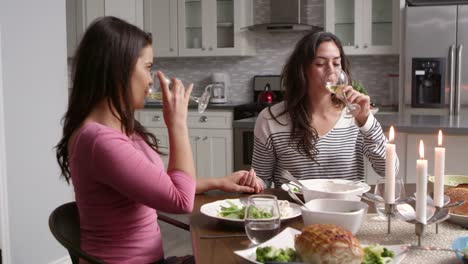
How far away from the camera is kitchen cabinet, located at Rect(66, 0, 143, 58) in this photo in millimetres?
5012

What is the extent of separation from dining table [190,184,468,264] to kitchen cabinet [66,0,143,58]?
3.76 metres

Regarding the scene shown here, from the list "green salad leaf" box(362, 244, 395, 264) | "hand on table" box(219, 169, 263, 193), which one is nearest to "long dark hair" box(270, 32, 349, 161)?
"hand on table" box(219, 169, 263, 193)

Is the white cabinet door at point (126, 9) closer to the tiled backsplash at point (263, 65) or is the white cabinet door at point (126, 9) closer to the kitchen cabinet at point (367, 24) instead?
the tiled backsplash at point (263, 65)

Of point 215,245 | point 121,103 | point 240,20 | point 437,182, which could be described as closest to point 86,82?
point 121,103

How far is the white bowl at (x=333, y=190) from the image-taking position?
61.6 inches

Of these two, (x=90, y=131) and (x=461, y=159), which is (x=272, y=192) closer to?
(x=90, y=131)

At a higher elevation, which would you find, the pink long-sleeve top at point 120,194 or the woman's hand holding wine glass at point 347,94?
the woman's hand holding wine glass at point 347,94

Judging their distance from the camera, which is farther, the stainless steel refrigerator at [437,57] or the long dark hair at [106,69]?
the stainless steel refrigerator at [437,57]

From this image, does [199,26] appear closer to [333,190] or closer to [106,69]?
[333,190]

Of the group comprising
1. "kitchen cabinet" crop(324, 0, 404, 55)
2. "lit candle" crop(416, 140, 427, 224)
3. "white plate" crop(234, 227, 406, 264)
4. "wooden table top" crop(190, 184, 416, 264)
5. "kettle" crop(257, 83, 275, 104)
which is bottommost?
"wooden table top" crop(190, 184, 416, 264)

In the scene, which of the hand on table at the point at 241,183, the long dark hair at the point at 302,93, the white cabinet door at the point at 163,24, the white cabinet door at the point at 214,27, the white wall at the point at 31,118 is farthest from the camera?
the white cabinet door at the point at 163,24

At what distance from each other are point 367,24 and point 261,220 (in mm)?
4080

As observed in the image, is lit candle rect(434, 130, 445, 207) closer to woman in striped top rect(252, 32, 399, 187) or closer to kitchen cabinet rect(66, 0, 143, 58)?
woman in striped top rect(252, 32, 399, 187)

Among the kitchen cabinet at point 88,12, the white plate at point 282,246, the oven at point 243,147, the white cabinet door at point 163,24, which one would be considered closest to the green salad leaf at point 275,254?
the white plate at point 282,246
